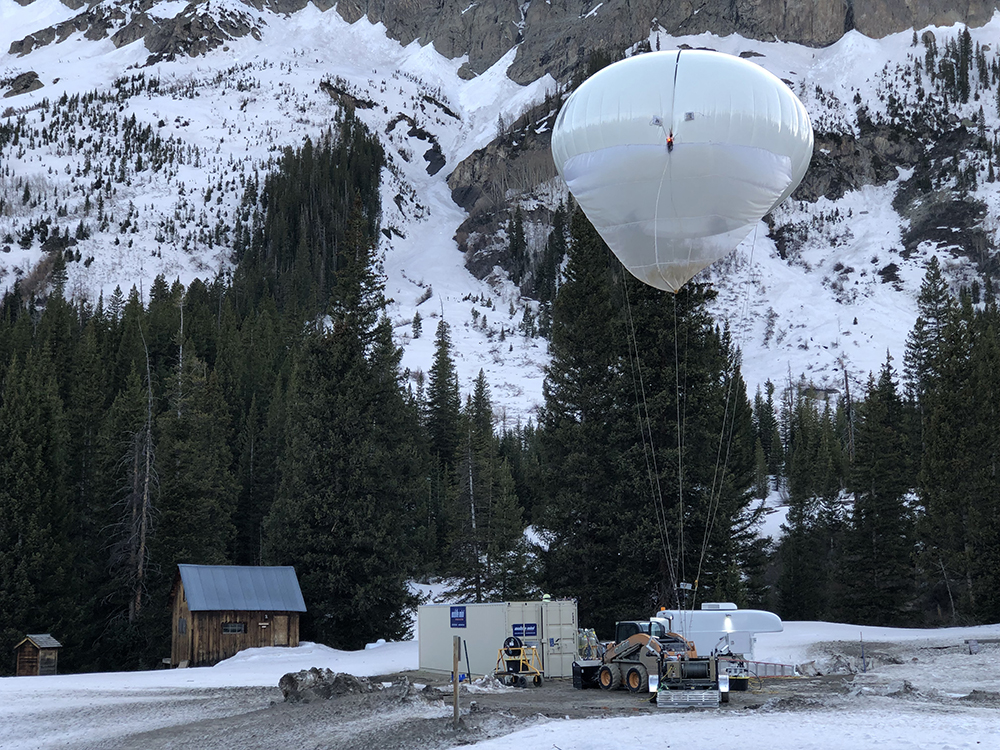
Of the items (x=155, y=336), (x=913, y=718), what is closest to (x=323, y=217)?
Result: (x=155, y=336)

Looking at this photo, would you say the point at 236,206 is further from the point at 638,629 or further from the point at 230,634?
the point at 638,629

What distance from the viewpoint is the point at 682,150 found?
63.1 feet

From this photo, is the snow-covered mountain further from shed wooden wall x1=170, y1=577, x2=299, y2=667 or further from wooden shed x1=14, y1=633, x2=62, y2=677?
wooden shed x1=14, y1=633, x2=62, y2=677

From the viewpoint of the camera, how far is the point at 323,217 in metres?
147

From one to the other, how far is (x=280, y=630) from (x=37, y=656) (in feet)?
24.5

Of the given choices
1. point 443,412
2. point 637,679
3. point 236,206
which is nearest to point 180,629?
point 637,679

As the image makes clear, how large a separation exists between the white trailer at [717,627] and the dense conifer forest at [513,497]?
3.39m

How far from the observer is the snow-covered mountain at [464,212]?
406ft

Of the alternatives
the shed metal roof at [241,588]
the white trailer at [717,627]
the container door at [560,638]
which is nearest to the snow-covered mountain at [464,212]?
the shed metal roof at [241,588]

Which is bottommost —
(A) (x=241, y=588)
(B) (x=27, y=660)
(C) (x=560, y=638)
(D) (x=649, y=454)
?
(B) (x=27, y=660)

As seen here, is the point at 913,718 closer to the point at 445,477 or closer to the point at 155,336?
the point at 445,477

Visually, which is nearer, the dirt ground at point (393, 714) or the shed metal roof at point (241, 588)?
the dirt ground at point (393, 714)

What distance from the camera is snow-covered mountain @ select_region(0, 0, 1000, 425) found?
123750 mm

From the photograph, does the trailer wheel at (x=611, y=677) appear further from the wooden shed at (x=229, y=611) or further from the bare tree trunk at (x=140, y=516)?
the bare tree trunk at (x=140, y=516)
